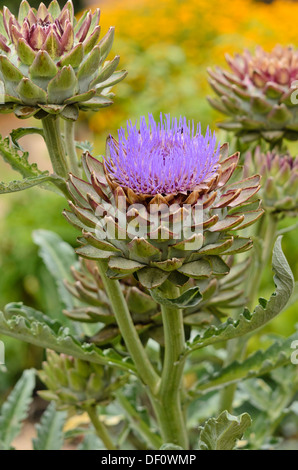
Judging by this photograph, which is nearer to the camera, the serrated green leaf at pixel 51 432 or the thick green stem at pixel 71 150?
the thick green stem at pixel 71 150

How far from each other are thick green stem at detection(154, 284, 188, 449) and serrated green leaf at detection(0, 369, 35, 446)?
1.00 ft

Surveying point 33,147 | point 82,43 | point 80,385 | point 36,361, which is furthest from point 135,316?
point 33,147

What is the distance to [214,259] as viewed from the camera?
0.64 m

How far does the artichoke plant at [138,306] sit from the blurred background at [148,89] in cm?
89

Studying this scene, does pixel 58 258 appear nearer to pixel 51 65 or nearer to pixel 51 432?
pixel 51 432

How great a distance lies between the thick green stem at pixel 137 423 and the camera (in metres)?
0.91

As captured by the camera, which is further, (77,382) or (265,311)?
(77,382)

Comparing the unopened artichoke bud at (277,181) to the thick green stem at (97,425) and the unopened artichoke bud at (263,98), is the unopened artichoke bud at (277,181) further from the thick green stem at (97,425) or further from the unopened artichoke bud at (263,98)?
the thick green stem at (97,425)

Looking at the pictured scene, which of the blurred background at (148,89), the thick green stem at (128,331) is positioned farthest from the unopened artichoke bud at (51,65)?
the blurred background at (148,89)

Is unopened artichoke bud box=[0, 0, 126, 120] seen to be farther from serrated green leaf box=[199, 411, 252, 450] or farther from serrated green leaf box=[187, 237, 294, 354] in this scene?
serrated green leaf box=[199, 411, 252, 450]

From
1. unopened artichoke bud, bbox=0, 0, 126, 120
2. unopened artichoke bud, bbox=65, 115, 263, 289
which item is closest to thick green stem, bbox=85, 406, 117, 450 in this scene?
unopened artichoke bud, bbox=65, 115, 263, 289

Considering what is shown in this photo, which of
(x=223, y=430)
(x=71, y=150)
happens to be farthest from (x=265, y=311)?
(x=71, y=150)

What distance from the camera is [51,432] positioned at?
0.98m

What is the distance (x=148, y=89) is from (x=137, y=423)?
188 centimetres
